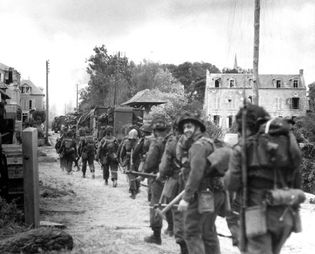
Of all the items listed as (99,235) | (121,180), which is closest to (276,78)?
(121,180)

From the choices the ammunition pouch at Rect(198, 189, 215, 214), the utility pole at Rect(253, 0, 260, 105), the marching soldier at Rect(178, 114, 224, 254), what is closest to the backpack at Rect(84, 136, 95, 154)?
the utility pole at Rect(253, 0, 260, 105)

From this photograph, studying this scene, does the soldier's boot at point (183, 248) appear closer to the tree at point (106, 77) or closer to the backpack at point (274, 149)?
the backpack at point (274, 149)

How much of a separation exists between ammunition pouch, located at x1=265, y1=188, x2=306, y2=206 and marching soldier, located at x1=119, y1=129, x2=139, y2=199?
27.9 ft

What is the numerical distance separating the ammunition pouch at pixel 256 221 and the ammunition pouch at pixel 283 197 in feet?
0.38

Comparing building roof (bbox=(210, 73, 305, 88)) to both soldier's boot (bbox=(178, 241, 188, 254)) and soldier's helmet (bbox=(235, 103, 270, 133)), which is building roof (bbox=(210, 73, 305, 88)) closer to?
soldier's boot (bbox=(178, 241, 188, 254))

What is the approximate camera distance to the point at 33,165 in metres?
8.79

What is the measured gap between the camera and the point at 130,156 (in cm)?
1423

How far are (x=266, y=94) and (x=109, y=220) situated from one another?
2399 inches

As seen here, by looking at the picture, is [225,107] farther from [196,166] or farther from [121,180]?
[196,166]

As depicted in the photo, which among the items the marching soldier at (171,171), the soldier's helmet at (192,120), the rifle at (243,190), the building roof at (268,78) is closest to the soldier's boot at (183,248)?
the marching soldier at (171,171)

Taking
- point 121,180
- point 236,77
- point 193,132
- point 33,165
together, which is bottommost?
point 121,180

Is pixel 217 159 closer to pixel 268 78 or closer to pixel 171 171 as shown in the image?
pixel 171 171

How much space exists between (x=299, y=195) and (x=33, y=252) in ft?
12.5

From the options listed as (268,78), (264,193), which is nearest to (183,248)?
(264,193)
